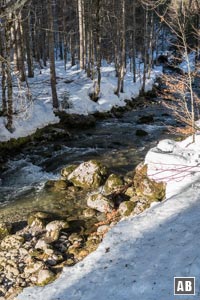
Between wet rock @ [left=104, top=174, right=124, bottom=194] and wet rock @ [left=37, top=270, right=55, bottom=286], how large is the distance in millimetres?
3956

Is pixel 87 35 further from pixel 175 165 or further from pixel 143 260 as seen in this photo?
pixel 143 260

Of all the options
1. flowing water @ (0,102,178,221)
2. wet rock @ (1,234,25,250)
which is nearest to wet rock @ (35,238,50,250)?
wet rock @ (1,234,25,250)

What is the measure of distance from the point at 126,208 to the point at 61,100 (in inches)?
429

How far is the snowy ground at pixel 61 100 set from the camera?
47.9 ft

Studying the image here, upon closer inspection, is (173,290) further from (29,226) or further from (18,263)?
(29,226)

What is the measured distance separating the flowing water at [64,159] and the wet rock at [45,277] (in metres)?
2.70

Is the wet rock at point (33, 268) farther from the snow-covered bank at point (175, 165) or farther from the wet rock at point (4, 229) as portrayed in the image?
the snow-covered bank at point (175, 165)

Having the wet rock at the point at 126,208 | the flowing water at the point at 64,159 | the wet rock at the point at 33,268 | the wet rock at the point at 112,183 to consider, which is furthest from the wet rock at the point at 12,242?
the wet rock at the point at 112,183

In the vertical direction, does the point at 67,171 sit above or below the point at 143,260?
below

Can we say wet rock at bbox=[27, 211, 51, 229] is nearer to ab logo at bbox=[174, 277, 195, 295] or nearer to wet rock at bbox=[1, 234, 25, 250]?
wet rock at bbox=[1, 234, 25, 250]

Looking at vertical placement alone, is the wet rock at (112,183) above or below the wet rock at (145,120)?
below

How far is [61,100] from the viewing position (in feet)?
59.6

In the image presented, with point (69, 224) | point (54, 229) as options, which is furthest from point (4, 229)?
point (69, 224)

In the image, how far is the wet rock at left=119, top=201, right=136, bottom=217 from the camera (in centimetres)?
838
